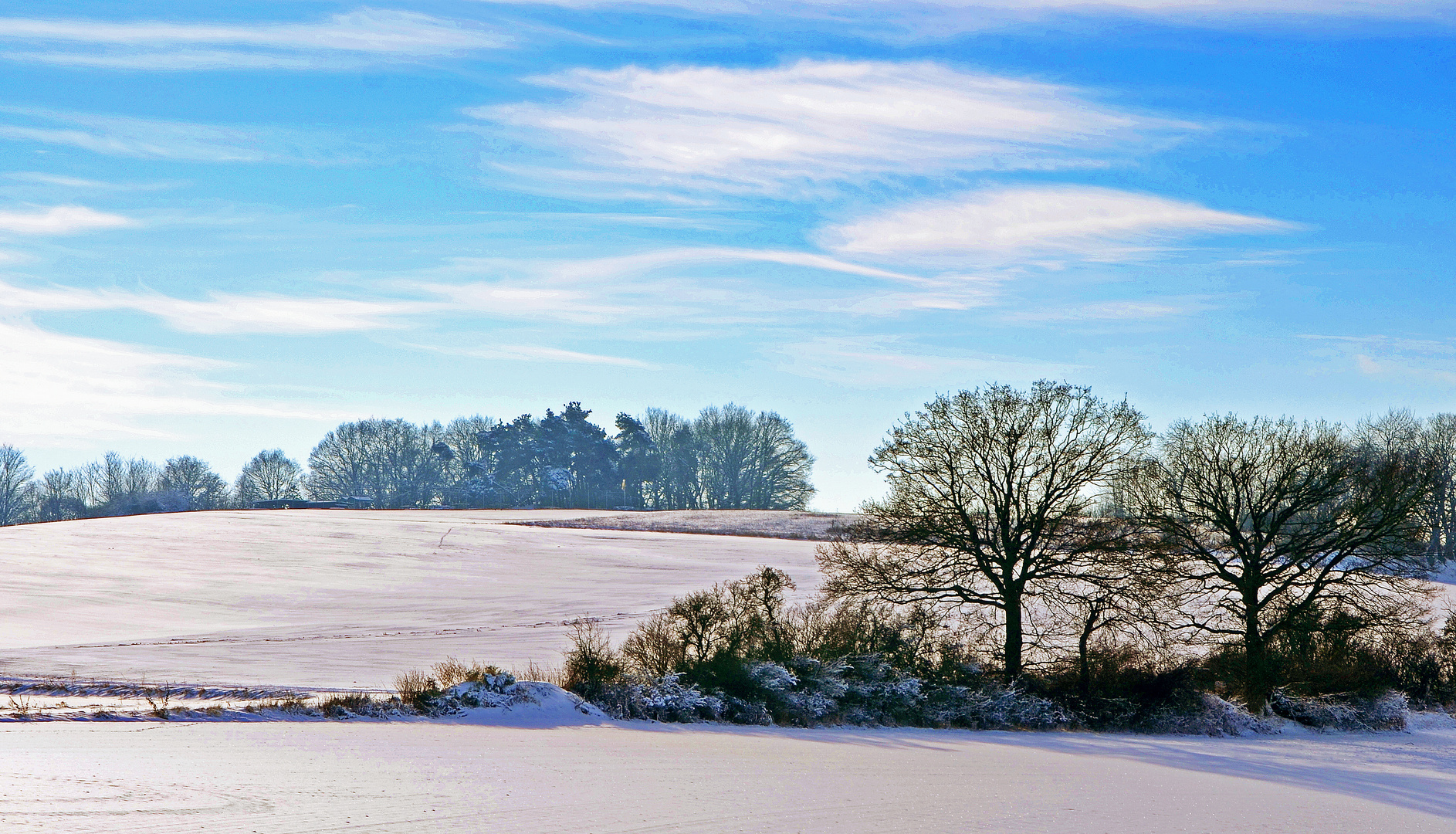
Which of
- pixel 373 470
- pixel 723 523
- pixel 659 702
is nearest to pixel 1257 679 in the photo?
pixel 659 702

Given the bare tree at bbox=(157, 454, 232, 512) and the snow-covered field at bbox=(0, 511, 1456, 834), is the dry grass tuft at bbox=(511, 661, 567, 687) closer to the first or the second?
the snow-covered field at bbox=(0, 511, 1456, 834)

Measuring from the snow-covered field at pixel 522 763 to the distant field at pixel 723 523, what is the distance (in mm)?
33165

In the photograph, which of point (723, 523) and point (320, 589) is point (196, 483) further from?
point (320, 589)

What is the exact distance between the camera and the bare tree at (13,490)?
108m

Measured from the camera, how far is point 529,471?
357ft

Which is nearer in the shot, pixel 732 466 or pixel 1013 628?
pixel 1013 628

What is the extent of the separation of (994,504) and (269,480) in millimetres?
102354

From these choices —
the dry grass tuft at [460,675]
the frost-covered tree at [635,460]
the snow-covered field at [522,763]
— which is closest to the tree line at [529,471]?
the frost-covered tree at [635,460]

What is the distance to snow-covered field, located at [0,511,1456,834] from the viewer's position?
10.9 m

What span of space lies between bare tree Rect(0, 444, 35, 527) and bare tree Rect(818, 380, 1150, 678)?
107205mm

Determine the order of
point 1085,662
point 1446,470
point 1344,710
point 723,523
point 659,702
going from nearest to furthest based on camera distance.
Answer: point 659,702, point 1085,662, point 1344,710, point 1446,470, point 723,523

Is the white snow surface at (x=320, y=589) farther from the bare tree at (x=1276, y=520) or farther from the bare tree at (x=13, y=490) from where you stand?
the bare tree at (x=13, y=490)

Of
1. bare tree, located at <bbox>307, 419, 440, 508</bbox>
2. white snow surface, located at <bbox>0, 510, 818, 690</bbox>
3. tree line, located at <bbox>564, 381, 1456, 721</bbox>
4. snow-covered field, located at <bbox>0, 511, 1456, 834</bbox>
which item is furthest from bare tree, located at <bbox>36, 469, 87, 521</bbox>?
tree line, located at <bbox>564, 381, 1456, 721</bbox>

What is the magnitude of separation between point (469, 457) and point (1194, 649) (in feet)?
294
